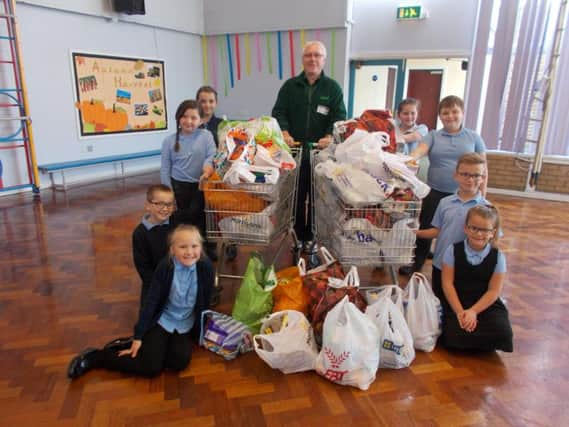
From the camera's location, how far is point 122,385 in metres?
2.07

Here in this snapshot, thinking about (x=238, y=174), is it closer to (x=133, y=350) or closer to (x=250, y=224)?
(x=250, y=224)

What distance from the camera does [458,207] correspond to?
248 cm

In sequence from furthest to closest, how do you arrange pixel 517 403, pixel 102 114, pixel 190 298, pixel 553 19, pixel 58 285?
pixel 102 114, pixel 553 19, pixel 58 285, pixel 190 298, pixel 517 403

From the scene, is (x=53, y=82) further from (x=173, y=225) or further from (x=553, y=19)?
(x=553, y=19)

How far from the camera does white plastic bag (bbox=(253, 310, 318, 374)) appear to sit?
2.11 metres

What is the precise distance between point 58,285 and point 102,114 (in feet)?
14.7

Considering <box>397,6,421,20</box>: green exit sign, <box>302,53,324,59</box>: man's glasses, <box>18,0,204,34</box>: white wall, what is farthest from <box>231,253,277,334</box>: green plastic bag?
<box>397,6,421,20</box>: green exit sign

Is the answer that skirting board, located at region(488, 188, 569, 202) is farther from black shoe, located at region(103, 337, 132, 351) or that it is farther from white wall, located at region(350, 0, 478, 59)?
black shoe, located at region(103, 337, 132, 351)

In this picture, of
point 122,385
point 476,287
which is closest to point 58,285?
point 122,385

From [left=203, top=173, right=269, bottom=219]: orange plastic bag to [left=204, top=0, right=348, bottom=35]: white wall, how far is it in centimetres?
571

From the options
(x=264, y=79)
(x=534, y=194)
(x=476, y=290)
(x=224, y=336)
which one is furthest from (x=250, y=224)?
(x=264, y=79)

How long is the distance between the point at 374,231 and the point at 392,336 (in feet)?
1.94

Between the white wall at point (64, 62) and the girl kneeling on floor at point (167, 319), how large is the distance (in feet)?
16.3

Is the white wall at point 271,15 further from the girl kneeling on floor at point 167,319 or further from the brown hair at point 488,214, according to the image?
the girl kneeling on floor at point 167,319
